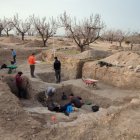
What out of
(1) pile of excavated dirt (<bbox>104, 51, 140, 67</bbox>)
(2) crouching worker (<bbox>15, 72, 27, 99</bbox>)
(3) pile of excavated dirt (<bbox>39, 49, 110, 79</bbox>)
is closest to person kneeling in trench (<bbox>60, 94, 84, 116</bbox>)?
(2) crouching worker (<bbox>15, 72, 27, 99</bbox>)

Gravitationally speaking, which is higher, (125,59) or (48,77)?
(125,59)

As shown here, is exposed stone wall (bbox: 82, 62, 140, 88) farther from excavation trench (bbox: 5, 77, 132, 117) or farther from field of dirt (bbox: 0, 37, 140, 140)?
excavation trench (bbox: 5, 77, 132, 117)

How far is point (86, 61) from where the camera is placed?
65.9ft

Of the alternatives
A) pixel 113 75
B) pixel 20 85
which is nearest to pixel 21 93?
pixel 20 85

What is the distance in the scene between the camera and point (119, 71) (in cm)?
1700

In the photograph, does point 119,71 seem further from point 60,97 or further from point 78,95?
point 60,97

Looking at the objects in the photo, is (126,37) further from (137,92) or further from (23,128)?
(23,128)

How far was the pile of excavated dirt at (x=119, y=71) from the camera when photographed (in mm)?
16297

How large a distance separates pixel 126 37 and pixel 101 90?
44976 millimetres

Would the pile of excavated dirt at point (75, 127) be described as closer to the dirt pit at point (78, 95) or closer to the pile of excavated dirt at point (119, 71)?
the dirt pit at point (78, 95)

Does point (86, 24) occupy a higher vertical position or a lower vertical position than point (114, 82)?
higher

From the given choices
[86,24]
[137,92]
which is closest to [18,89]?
[137,92]

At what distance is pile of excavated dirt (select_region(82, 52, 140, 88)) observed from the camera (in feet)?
53.5

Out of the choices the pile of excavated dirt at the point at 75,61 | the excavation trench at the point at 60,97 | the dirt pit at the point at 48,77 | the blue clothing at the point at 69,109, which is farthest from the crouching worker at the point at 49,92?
the pile of excavated dirt at the point at 75,61
